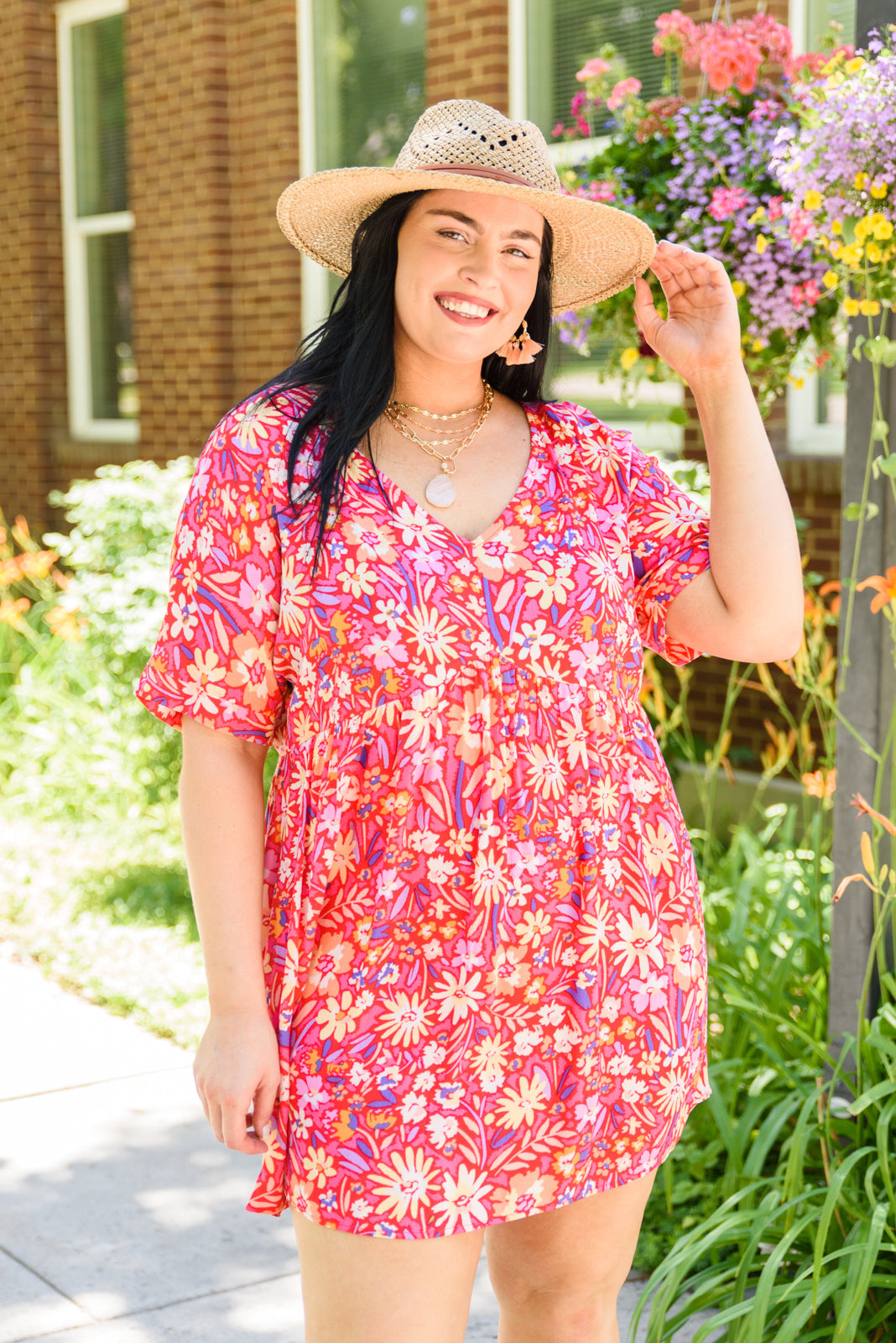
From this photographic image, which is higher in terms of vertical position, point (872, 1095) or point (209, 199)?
point (209, 199)

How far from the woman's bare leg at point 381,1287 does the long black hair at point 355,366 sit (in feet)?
2.65

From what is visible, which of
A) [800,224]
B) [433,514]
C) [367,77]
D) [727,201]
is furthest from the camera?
[367,77]

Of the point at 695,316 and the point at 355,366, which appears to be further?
the point at 695,316

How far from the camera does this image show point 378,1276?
182cm

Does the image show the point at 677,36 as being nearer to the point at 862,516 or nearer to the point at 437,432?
the point at 862,516

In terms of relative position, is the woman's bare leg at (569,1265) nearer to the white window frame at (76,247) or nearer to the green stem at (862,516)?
the green stem at (862,516)

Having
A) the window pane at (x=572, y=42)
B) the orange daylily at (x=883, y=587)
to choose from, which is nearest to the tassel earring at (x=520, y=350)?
the orange daylily at (x=883, y=587)

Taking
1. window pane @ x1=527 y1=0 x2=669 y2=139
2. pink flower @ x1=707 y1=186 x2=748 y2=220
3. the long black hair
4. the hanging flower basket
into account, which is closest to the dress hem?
the long black hair

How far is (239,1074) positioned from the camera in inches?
72.4

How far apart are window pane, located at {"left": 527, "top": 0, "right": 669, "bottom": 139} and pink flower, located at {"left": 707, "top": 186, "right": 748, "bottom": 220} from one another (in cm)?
314

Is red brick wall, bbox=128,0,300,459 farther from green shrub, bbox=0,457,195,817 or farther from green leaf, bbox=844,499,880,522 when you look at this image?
green leaf, bbox=844,499,880,522

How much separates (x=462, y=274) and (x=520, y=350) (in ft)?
0.70

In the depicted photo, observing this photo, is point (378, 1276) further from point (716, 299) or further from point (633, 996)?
point (716, 299)

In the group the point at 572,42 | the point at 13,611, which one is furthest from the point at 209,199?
the point at 13,611
